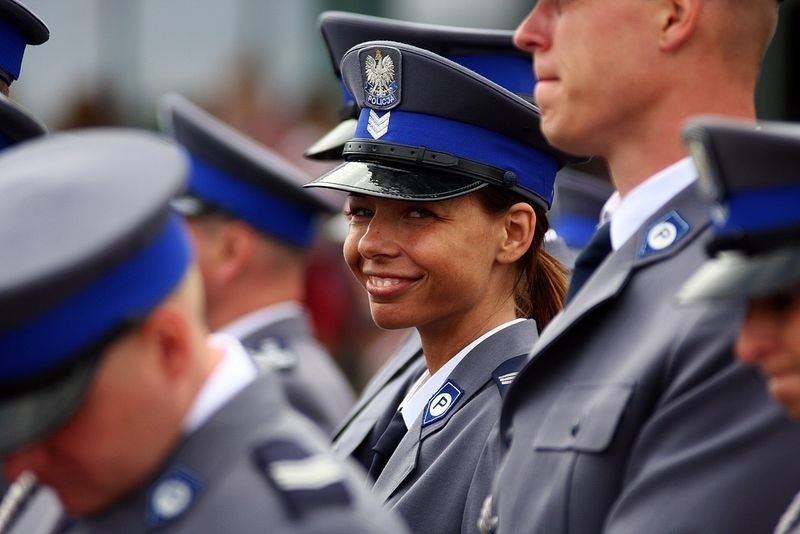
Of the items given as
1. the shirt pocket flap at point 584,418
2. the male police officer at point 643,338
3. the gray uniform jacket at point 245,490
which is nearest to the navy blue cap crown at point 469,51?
the male police officer at point 643,338

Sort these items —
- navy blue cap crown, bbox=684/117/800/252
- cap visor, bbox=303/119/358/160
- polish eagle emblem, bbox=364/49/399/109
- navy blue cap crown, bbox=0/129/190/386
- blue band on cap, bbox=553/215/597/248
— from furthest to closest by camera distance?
blue band on cap, bbox=553/215/597/248
cap visor, bbox=303/119/358/160
polish eagle emblem, bbox=364/49/399/109
navy blue cap crown, bbox=684/117/800/252
navy blue cap crown, bbox=0/129/190/386

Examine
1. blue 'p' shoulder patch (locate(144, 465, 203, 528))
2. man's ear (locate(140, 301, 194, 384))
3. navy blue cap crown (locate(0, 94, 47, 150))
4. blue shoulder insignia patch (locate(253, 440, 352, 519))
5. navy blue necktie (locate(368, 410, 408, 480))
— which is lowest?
navy blue necktie (locate(368, 410, 408, 480))

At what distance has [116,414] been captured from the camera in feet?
7.20

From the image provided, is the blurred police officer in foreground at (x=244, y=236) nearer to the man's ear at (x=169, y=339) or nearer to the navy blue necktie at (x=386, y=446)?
the navy blue necktie at (x=386, y=446)

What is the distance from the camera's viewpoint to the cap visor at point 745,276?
2.19 metres

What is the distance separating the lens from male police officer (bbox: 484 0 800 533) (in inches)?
104

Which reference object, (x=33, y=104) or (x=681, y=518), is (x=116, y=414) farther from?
(x=33, y=104)

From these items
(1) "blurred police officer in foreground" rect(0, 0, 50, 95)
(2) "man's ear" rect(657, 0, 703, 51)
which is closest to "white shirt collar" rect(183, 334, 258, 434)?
(2) "man's ear" rect(657, 0, 703, 51)

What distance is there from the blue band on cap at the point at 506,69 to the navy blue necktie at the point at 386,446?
1.09m

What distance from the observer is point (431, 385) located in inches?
155

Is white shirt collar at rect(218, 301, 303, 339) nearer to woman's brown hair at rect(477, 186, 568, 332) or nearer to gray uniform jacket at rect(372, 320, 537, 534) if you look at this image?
woman's brown hair at rect(477, 186, 568, 332)

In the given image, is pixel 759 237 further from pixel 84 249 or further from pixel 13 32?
pixel 13 32

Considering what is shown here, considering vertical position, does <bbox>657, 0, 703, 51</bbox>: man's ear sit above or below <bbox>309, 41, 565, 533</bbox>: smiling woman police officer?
above

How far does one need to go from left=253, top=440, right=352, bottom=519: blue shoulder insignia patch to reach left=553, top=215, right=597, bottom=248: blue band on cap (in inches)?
165
